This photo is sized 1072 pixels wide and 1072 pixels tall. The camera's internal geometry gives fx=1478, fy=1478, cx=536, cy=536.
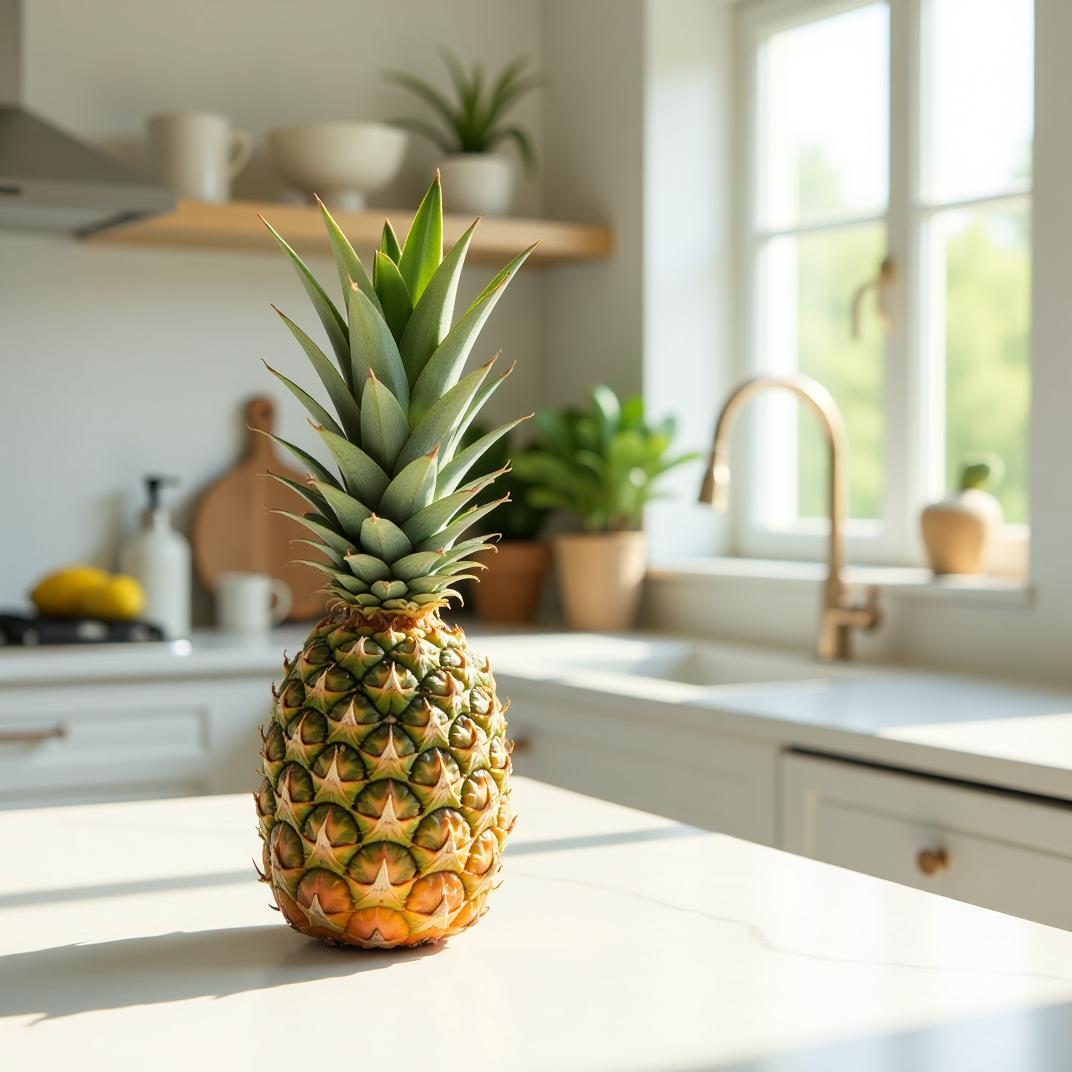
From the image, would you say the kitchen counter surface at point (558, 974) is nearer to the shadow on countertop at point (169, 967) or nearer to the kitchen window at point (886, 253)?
the shadow on countertop at point (169, 967)

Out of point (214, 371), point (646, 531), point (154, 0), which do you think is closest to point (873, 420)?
point (646, 531)

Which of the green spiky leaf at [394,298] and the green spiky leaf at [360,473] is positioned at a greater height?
the green spiky leaf at [394,298]

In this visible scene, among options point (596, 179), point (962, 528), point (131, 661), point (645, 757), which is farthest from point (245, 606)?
point (962, 528)

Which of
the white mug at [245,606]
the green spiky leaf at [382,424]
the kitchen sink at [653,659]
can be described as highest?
the green spiky leaf at [382,424]

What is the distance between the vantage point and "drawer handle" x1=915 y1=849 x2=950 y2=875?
170cm

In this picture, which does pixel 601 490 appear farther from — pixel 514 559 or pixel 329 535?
pixel 329 535

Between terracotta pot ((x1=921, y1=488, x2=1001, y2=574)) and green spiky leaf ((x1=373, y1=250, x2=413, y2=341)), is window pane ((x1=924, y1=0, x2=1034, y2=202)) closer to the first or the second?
terracotta pot ((x1=921, y1=488, x2=1001, y2=574))

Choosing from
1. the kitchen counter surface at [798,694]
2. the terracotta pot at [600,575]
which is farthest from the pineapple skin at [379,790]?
the terracotta pot at [600,575]

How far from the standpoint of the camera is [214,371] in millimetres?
3211

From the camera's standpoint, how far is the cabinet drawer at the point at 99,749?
247 cm

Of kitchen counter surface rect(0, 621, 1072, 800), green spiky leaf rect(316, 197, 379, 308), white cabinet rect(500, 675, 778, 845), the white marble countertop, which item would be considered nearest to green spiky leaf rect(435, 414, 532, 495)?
green spiky leaf rect(316, 197, 379, 308)

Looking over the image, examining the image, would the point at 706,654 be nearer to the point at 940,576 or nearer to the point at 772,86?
the point at 940,576

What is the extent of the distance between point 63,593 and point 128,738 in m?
0.36

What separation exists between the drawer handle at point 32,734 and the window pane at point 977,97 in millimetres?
1837
